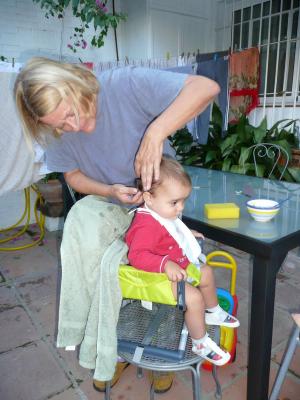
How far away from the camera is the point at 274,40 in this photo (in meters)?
3.63

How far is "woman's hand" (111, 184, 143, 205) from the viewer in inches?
45.4

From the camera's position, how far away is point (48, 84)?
0.99 metres

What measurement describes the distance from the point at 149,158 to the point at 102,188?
28 cm

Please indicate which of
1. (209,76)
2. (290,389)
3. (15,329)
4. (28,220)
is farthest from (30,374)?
(209,76)

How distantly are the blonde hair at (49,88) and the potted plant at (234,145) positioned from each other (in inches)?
78.9

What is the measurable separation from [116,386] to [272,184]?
4.23 ft

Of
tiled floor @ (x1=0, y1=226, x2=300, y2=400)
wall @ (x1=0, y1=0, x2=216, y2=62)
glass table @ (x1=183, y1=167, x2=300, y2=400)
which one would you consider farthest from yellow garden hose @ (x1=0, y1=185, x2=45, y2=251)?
glass table @ (x1=183, y1=167, x2=300, y2=400)

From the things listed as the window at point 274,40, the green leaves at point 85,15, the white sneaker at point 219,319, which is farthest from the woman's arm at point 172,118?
the window at point 274,40

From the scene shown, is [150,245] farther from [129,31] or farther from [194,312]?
[129,31]

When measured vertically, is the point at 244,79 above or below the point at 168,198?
above

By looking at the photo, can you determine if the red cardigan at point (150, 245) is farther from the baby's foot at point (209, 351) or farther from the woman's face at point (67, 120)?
the woman's face at point (67, 120)

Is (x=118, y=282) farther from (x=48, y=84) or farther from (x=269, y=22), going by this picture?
(x=269, y=22)

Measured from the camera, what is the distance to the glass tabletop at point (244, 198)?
1.11 metres

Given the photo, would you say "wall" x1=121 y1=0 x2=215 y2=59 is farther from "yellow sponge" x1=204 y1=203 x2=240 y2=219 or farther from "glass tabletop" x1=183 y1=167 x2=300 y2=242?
"yellow sponge" x1=204 y1=203 x2=240 y2=219
